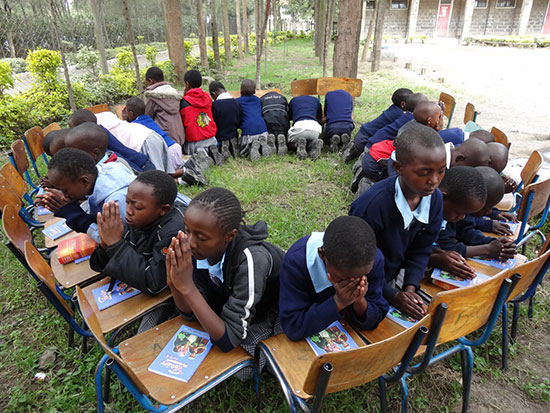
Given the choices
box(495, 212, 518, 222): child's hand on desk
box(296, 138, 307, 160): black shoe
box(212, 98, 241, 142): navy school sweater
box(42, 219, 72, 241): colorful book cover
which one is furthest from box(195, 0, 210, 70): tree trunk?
box(495, 212, 518, 222): child's hand on desk

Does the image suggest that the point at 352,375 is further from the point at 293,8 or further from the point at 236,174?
the point at 293,8

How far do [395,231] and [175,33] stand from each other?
A: 9169mm

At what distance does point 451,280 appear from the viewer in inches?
81.5

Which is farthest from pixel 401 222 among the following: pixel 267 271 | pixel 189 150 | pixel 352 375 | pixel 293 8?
pixel 293 8

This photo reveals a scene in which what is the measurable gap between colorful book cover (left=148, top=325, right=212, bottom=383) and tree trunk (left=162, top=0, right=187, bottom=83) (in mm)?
9187

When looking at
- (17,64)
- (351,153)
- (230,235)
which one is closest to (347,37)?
(351,153)

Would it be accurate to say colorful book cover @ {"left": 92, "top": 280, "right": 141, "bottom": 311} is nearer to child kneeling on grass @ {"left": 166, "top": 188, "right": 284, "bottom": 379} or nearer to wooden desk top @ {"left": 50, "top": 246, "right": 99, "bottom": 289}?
wooden desk top @ {"left": 50, "top": 246, "right": 99, "bottom": 289}

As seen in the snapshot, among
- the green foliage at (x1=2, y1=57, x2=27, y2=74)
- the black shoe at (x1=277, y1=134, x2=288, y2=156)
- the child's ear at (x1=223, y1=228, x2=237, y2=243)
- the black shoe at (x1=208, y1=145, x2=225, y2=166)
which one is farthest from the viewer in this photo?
the green foliage at (x1=2, y1=57, x2=27, y2=74)

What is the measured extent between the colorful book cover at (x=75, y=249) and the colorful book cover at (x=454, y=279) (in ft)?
7.38

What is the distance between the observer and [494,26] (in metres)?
29.9

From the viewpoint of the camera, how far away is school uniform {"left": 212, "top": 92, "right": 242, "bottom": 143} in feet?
16.7

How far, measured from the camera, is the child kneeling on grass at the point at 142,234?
1.85 meters

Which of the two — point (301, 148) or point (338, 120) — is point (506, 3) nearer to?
point (338, 120)

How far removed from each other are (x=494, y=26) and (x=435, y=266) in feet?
122
